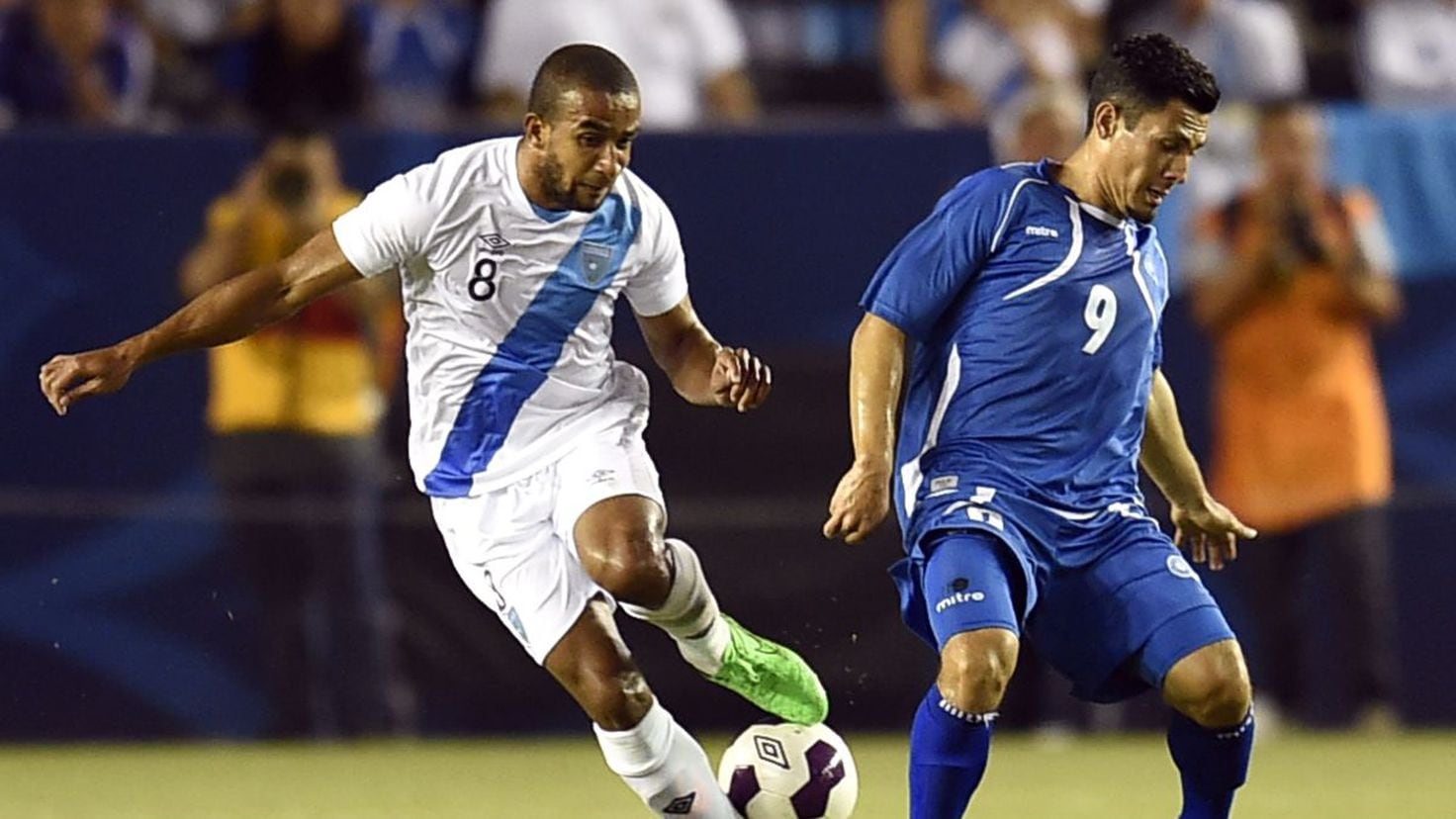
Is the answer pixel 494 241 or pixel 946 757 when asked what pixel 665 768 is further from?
pixel 494 241

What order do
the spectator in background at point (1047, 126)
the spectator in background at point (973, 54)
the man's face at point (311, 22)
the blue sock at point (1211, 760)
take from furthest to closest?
the spectator in background at point (973, 54) → the man's face at point (311, 22) → the spectator in background at point (1047, 126) → the blue sock at point (1211, 760)

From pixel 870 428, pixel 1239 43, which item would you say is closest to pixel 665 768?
pixel 870 428

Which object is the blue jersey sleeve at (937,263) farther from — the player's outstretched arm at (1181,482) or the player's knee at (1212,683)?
the player's knee at (1212,683)

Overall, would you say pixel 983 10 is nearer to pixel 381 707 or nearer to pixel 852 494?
pixel 381 707

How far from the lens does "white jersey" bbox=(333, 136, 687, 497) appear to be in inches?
310

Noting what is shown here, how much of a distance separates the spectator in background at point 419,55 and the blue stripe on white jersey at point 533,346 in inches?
240

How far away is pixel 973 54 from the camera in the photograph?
546 inches

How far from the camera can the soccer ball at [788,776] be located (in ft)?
26.4

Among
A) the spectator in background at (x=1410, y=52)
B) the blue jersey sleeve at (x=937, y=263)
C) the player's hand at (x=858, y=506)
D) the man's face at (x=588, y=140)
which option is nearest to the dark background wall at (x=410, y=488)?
the spectator in background at (x=1410, y=52)

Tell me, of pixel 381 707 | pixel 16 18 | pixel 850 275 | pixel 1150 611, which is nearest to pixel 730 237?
pixel 850 275

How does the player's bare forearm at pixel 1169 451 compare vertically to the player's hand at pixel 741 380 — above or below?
below

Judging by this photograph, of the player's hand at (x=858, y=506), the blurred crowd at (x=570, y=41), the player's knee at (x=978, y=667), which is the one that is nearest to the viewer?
the player's hand at (x=858, y=506)

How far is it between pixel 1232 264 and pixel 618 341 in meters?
2.75

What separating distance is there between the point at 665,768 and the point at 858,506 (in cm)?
123
